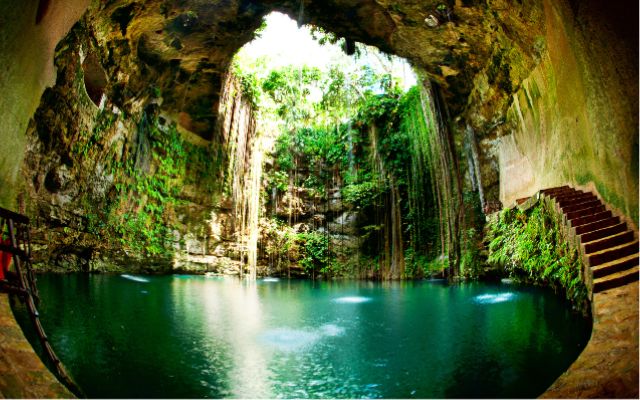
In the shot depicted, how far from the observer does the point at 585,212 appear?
16.6 ft

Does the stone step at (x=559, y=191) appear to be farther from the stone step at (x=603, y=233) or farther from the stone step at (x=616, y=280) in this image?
the stone step at (x=616, y=280)

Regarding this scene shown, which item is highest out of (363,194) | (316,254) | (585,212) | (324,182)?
(324,182)

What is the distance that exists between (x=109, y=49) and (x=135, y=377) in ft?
23.4

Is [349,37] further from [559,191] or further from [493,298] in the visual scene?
[493,298]

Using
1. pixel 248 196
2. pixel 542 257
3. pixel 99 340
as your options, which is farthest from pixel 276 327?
pixel 248 196

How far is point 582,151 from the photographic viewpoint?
5.61 meters

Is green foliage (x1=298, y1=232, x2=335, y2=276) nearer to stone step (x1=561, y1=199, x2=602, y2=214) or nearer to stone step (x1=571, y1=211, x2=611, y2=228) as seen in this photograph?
stone step (x1=561, y1=199, x2=602, y2=214)

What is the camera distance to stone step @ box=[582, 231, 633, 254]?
4.15 metres

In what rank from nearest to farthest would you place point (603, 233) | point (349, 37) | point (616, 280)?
point (616, 280) → point (603, 233) → point (349, 37)

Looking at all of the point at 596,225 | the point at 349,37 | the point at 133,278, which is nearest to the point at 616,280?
the point at 596,225

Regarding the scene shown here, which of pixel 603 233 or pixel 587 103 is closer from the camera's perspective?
pixel 603 233

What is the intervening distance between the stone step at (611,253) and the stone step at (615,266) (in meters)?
0.08

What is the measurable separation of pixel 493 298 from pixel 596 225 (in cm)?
257

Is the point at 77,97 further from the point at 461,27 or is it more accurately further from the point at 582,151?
the point at 582,151
